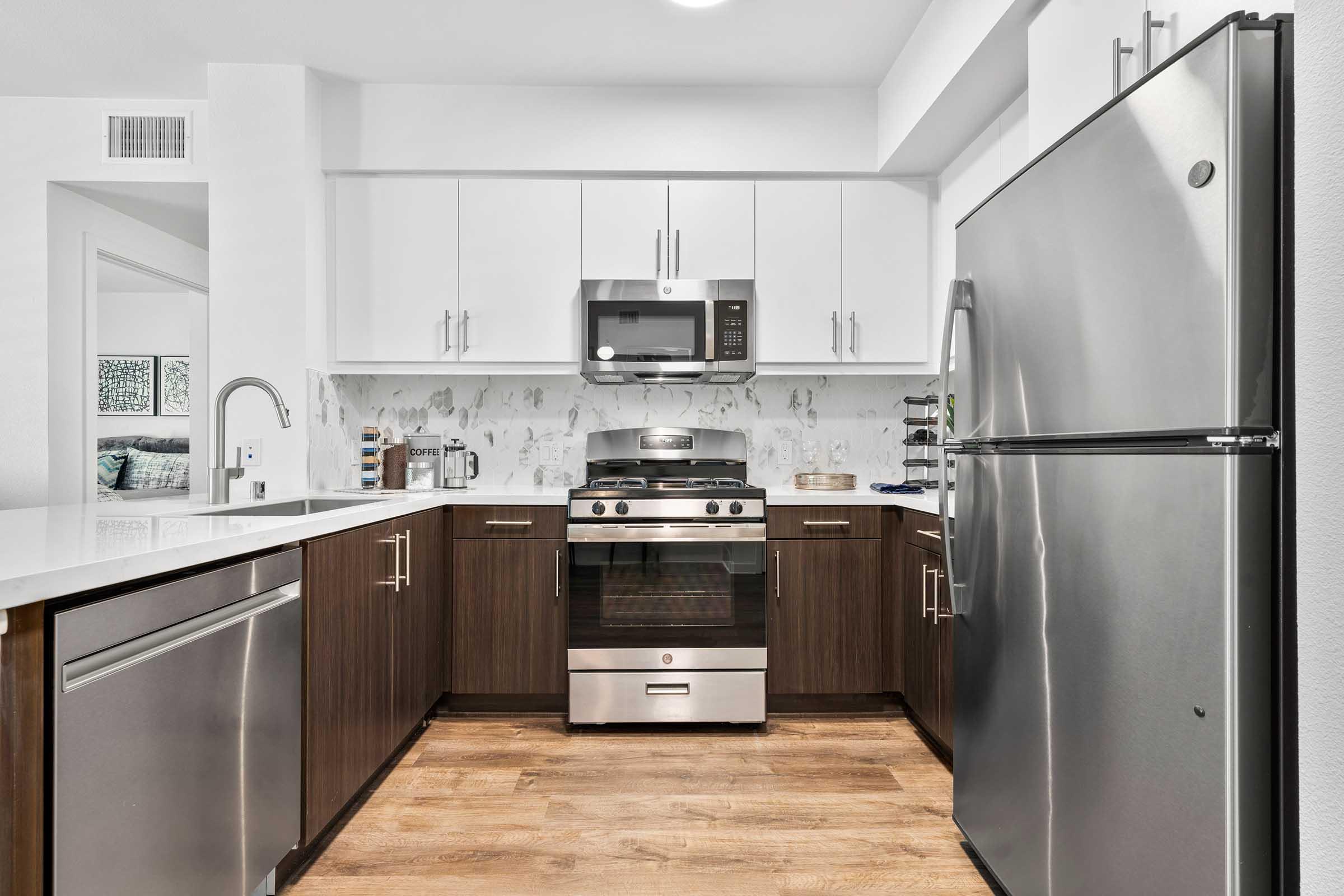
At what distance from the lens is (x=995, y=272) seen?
5.05 feet

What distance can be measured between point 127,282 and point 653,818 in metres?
5.39

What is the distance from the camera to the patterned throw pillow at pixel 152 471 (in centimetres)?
545

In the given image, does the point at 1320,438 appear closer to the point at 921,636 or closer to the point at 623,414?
the point at 921,636

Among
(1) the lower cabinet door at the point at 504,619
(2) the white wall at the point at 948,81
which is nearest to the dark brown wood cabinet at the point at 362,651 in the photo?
(1) the lower cabinet door at the point at 504,619

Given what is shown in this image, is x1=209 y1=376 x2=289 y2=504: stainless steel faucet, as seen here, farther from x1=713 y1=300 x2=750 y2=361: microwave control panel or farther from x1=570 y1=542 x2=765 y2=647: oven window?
x1=713 y1=300 x2=750 y2=361: microwave control panel

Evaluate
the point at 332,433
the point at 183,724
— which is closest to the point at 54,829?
the point at 183,724

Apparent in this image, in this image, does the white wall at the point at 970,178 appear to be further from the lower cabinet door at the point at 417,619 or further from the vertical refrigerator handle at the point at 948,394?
the lower cabinet door at the point at 417,619

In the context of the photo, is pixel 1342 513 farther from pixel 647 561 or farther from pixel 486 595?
pixel 486 595

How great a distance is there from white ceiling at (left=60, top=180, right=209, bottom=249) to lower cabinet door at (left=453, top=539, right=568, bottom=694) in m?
1.97

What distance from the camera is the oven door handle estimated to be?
267cm

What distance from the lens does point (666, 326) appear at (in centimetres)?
302

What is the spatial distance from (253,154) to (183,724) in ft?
8.05

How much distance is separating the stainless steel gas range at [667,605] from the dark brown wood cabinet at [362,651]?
0.55 metres

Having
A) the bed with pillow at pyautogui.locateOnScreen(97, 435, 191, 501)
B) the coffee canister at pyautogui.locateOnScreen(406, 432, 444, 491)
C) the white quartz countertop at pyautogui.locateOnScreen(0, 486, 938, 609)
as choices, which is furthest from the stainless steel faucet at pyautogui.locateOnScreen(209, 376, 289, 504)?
the bed with pillow at pyautogui.locateOnScreen(97, 435, 191, 501)
